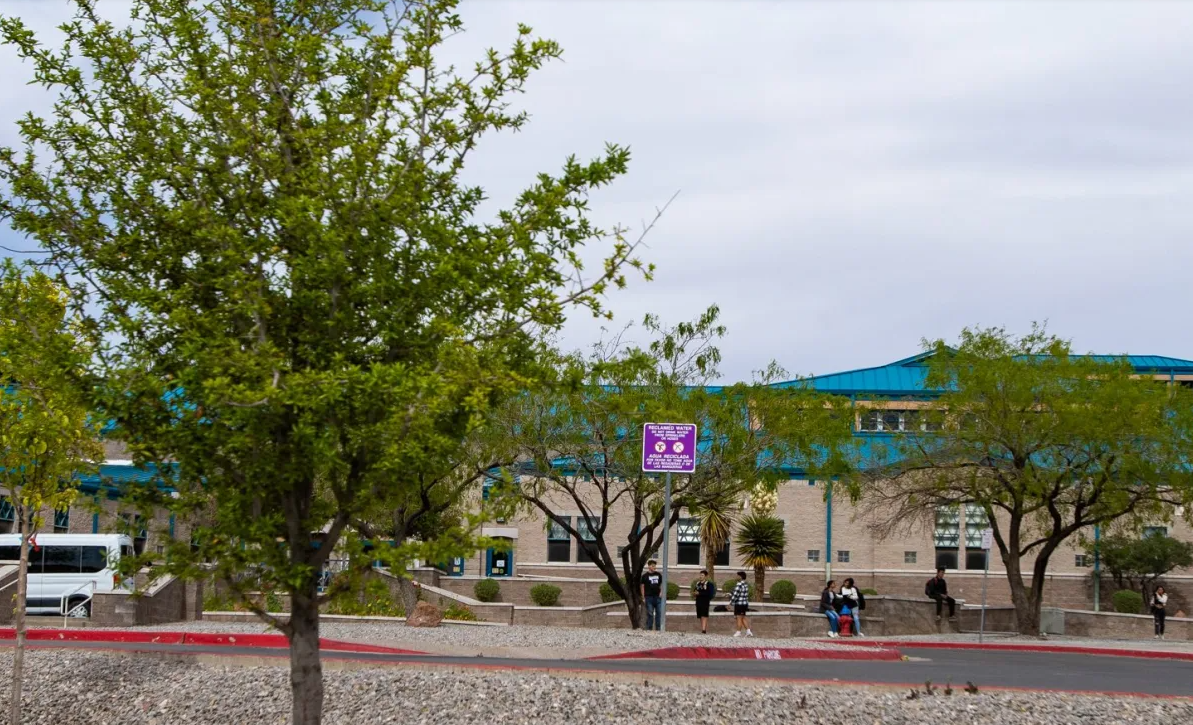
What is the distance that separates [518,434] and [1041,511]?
16585mm

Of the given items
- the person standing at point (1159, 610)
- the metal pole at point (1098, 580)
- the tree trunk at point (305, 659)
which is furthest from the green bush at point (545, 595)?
the tree trunk at point (305, 659)

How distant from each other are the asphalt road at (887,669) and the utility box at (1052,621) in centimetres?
1556

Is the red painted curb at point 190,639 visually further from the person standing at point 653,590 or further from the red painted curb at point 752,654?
the person standing at point 653,590

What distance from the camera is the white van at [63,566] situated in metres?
34.0

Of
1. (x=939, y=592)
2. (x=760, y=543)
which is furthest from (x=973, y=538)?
(x=939, y=592)

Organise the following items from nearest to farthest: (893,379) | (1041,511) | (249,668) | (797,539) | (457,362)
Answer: (457,362) < (249,668) < (1041,511) < (797,539) < (893,379)

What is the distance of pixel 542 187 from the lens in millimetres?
9953

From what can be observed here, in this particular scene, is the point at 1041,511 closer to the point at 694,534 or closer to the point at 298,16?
the point at 694,534

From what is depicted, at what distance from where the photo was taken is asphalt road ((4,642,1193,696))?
1692 centimetres

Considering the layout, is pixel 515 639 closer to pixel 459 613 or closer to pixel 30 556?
pixel 459 613

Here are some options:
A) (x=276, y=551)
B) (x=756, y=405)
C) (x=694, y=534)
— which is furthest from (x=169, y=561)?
Answer: (x=694, y=534)

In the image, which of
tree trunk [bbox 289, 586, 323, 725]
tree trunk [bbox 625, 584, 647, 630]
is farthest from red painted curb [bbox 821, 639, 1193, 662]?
tree trunk [bbox 289, 586, 323, 725]

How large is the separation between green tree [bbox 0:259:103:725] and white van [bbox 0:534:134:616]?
63.3 ft

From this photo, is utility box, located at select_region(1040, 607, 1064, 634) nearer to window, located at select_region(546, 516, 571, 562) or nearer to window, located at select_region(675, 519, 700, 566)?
window, located at select_region(675, 519, 700, 566)
